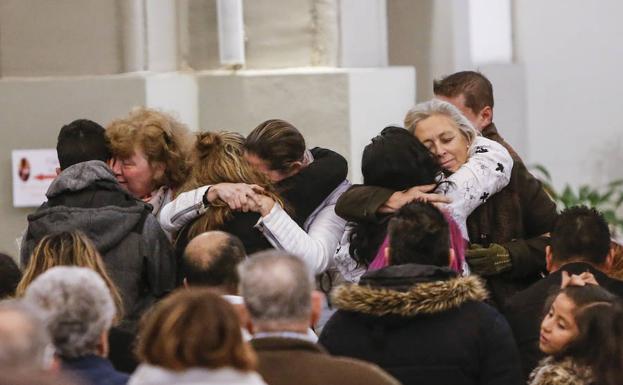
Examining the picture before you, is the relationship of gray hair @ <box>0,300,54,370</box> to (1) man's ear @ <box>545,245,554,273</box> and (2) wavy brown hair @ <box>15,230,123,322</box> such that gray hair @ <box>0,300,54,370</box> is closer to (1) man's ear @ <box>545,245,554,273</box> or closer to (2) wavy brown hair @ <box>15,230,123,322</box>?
(2) wavy brown hair @ <box>15,230,123,322</box>

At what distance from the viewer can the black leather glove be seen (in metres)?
5.41

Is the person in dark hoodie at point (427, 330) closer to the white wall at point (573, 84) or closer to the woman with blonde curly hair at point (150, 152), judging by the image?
the woman with blonde curly hair at point (150, 152)

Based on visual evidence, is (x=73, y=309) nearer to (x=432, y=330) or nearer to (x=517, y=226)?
(x=432, y=330)

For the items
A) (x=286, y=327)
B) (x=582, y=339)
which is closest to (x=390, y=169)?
(x=582, y=339)

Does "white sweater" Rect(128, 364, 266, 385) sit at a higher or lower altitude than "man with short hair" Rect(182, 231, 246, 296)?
lower

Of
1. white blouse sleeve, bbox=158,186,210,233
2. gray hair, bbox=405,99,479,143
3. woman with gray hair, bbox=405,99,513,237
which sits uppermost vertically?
gray hair, bbox=405,99,479,143

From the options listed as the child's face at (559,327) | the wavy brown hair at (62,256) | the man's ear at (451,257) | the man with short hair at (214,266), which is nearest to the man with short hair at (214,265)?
the man with short hair at (214,266)

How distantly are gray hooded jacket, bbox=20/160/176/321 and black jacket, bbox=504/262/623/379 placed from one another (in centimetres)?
127

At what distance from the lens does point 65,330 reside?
3.90m

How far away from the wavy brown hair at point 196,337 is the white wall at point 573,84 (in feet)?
28.3

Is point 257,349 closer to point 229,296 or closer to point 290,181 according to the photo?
point 229,296

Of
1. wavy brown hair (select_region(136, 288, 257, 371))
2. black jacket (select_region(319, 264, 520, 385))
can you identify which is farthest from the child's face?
wavy brown hair (select_region(136, 288, 257, 371))

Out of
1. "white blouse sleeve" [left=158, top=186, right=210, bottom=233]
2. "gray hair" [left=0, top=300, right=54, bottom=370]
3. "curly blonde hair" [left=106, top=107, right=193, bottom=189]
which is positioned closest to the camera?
"gray hair" [left=0, top=300, right=54, bottom=370]

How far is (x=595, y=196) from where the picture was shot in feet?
37.6
